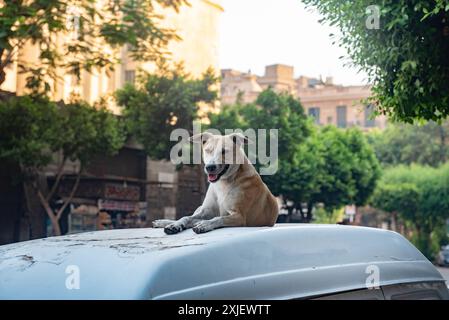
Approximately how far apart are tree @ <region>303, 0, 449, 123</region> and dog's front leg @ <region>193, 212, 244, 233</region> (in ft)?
17.1

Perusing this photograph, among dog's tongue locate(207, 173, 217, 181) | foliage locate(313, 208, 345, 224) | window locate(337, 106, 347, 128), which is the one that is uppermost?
window locate(337, 106, 347, 128)

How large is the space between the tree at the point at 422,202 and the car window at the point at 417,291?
38.2 m

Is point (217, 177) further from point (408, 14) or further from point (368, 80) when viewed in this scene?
point (368, 80)

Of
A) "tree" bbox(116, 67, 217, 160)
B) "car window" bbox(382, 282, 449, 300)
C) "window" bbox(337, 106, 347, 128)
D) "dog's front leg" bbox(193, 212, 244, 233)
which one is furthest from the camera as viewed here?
"window" bbox(337, 106, 347, 128)

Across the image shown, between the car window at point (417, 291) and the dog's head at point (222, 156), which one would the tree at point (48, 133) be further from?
the car window at point (417, 291)

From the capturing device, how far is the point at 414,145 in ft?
172

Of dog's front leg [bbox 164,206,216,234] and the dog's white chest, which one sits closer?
dog's front leg [bbox 164,206,216,234]

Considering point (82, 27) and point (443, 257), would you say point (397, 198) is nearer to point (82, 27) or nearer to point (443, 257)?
point (443, 257)

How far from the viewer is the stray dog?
4271 millimetres

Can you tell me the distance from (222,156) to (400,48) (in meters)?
5.63

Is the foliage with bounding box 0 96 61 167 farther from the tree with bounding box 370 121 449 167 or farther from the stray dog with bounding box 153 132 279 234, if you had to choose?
the tree with bounding box 370 121 449 167

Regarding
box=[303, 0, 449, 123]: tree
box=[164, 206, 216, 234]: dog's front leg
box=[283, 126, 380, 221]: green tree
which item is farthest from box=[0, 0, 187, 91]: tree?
box=[283, 126, 380, 221]: green tree

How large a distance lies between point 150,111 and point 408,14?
1683 cm

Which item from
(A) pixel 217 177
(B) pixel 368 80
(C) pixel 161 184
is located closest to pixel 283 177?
(C) pixel 161 184
